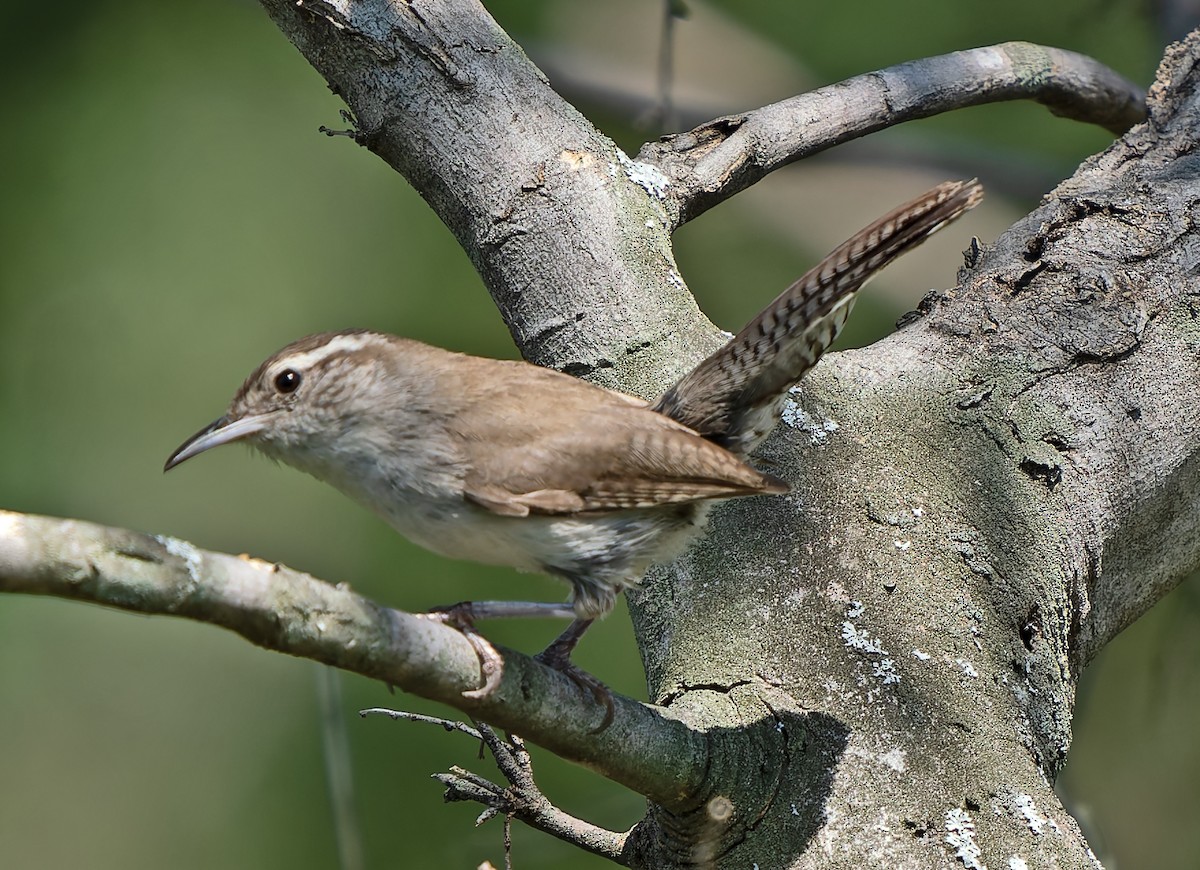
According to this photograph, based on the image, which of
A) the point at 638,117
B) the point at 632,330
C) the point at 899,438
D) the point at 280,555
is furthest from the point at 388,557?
the point at 899,438

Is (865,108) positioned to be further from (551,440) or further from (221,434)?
(221,434)

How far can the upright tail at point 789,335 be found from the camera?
6.55 feet

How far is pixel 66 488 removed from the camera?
4676 millimetres

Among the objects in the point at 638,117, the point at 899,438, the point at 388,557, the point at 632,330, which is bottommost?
the point at 388,557

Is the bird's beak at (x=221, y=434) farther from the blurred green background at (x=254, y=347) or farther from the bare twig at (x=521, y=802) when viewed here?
the blurred green background at (x=254, y=347)

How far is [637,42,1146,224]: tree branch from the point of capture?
9.62 ft

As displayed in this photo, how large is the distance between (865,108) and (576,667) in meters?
2.02

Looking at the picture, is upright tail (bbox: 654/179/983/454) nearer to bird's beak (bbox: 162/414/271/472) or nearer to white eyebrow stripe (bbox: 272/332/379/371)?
white eyebrow stripe (bbox: 272/332/379/371)

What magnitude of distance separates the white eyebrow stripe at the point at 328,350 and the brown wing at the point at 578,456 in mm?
251

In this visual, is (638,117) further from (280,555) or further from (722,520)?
(722,520)

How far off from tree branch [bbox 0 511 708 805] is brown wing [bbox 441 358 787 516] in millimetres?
393

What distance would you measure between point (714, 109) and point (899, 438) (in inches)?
137

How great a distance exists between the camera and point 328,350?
2.15 m

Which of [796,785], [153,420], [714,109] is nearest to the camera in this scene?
[796,785]
